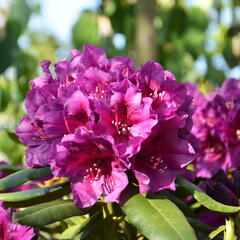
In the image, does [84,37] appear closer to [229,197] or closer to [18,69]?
[18,69]

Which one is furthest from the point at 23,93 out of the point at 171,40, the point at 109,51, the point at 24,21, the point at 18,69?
the point at 171,40

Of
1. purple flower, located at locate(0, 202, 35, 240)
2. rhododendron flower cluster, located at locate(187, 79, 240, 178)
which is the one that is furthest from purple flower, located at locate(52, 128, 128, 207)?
rhododendron flower cluster, located at locate(187, 79, 240, 178)

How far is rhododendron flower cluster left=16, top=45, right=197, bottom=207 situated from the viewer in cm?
106

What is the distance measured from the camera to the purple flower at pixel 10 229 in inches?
44.6

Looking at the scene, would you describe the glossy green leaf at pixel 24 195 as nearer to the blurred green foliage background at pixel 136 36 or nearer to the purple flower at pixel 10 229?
the purple flower at pixel 10 229

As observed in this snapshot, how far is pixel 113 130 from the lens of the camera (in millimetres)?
1082

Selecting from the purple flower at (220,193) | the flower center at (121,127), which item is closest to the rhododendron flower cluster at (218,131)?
the purple flower at (220,193)

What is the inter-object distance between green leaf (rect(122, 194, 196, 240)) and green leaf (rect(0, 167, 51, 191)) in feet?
0.59

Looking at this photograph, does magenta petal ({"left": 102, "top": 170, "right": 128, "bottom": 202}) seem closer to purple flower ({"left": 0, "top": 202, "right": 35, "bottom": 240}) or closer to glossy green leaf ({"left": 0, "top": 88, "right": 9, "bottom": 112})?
purple flower ({"left": 0, "top": 202, "right": 35, "bottom": 240})

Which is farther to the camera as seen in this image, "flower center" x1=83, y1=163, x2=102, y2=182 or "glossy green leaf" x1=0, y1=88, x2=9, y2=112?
"glossy green leaf" x1=0, y1=88, x2=9, y2=112

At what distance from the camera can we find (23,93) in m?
3.15

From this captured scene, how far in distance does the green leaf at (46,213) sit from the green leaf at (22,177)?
2.2 inches

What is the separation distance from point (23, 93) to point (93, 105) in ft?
6.97

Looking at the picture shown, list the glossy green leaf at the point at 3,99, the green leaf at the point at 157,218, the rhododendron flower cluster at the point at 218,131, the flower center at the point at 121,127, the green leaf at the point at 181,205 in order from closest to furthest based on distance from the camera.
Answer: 1. the green leaf at the point at 157,218
2. the flower center at the point at 121,127
3. the green leaf at the point at 181,205
4. the rhododendron flower cluster at the point at 218,131
5. the glossy green leaf at the point at 3,99
